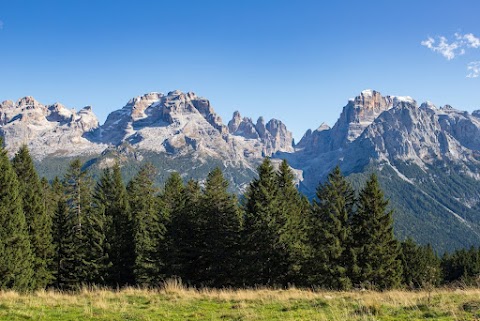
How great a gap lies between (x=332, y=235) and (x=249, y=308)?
28317mm

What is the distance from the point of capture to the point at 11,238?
32562 mm

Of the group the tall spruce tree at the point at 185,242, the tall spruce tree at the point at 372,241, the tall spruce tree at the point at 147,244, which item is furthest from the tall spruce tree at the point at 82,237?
the tall spruce tree at the point at 372,241

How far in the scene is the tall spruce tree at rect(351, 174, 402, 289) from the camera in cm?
4091

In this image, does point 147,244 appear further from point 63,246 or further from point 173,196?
point 63,246

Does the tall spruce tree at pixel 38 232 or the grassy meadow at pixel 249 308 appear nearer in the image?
the grassy meadow at pixel 249 308

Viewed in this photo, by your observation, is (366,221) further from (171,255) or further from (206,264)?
(171,255)

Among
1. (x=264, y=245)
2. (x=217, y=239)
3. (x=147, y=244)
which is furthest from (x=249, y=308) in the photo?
(x=147, y=244)

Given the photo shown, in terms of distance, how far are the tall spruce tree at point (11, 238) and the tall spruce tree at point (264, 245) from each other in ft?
69.2

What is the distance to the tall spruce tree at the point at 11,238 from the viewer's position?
3206 centimetres

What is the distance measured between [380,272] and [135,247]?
1209 inches

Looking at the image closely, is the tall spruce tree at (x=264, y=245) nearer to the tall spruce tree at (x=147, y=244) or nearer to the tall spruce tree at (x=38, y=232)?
the tall spruce tree at (x=147, y=244)

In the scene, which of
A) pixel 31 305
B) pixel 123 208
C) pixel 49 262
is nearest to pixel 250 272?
pixel 123 208

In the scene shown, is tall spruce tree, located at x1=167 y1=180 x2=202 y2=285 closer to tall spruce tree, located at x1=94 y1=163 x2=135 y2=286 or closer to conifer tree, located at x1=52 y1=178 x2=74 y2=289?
tall spruce tree, located at x1=94 y1=163 x2=135 y2=286

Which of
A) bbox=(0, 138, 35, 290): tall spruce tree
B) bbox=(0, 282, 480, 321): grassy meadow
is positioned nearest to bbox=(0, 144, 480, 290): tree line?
bbox=(0, 138, 35, 290): tall spruce tree
